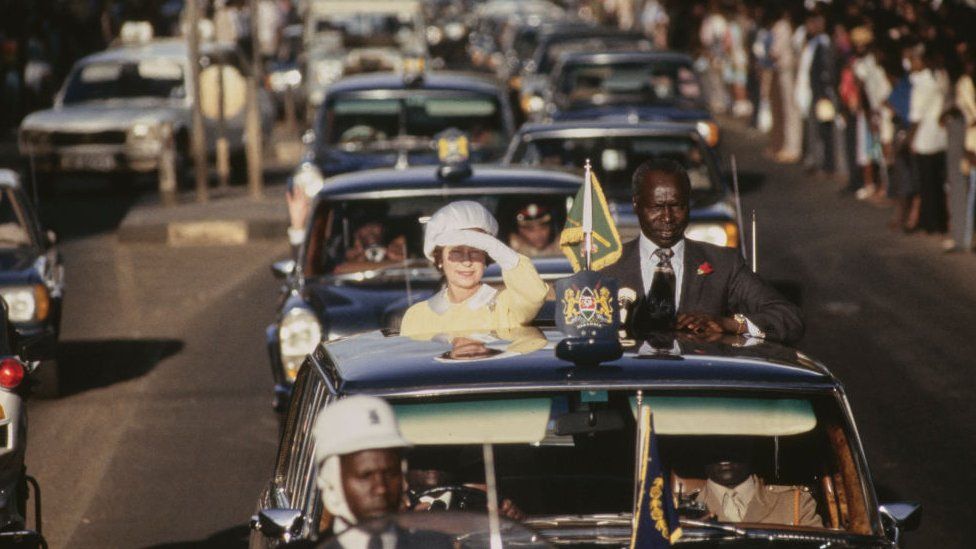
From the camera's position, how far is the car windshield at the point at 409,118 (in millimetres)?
18281

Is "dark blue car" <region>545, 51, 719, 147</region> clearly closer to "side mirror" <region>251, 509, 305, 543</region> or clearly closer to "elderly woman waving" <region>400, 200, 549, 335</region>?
"elderly woman waving" <region>400, 200, 549, 335</region>

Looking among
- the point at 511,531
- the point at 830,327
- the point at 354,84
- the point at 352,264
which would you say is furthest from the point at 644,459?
the point at 354,84

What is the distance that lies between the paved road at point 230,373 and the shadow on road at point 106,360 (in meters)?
0.02

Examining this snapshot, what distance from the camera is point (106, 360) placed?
14.8m

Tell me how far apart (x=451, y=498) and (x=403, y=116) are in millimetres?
13205

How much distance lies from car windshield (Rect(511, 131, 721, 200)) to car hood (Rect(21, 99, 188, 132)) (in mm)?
11272

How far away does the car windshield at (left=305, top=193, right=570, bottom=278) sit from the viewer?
11.0 metres

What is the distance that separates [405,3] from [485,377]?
114ft

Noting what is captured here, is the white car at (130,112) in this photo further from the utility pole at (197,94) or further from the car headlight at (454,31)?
the car headlight at (454,31)

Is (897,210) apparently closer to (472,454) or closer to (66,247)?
(66,247)

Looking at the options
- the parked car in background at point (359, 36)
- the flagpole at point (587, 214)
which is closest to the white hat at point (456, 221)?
the flagpole at point (587, 214)

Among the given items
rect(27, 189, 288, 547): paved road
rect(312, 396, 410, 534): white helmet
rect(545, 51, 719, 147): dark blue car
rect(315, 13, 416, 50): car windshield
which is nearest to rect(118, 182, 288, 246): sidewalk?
rect(27, 189, 288, 547): paved road

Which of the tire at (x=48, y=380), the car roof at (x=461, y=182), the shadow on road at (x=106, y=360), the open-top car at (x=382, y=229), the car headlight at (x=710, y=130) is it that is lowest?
the shadow on road at (x=106, y=360)

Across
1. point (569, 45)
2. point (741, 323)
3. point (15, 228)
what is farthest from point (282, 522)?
point (569, 45)
